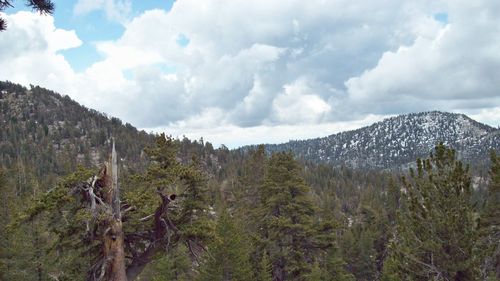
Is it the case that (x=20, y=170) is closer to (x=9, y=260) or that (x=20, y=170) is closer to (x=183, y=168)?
(x=9, y=260)

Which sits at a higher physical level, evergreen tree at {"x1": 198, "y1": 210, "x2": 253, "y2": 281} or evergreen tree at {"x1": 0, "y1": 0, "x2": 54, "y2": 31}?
evergreen tree at {"x1": 0, "y1": 0, "x2": 54, "y2": 31}

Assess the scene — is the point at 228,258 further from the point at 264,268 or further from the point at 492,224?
the point at 492,224

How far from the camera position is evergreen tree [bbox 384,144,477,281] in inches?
521

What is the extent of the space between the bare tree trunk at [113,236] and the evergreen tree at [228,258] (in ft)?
43.0

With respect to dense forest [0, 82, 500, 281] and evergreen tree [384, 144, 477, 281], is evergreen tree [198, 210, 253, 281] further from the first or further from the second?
evergreen tree [384, 144, 477, 281]

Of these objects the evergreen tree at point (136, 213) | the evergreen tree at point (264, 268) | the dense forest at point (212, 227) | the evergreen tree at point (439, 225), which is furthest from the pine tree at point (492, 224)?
the evergreen tree at point (264, 268)

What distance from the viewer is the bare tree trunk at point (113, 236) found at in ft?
40.4

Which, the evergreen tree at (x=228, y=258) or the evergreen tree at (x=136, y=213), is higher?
the evergreen tree at (x=136, y=213)

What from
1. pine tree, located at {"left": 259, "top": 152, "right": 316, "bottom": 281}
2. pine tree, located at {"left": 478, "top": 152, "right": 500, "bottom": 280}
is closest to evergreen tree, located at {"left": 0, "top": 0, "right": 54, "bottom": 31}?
pine tree, located at {"left": 478, "top": 152, "right": 500, "bottom": 280}

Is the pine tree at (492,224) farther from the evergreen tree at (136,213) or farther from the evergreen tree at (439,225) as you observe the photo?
the evergreen tree at (136,213)

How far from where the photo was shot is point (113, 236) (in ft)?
40.7

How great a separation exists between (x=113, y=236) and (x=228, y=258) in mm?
14436

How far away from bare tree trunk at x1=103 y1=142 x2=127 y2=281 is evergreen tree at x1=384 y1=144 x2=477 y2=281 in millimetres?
8740

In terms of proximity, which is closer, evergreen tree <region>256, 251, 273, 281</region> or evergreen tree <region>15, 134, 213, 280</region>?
evergreen tree <region>15, 134, 213, 280</region>
